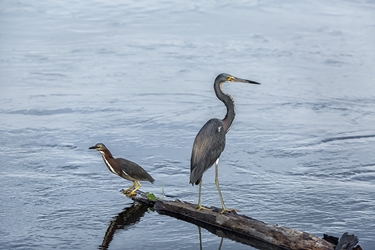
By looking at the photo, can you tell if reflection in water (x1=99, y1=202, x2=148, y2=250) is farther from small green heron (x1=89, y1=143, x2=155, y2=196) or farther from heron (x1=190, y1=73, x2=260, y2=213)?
heron (x1=190, y1=73, x2=260, y2=213)

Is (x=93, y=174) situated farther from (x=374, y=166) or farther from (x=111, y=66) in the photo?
(x=111, y=66)

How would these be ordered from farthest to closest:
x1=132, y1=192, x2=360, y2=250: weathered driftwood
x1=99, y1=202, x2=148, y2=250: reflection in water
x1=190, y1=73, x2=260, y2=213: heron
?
x1=190, y1=73, x2=260, y2=213: heron → x1=99, y1=202, x2=148, y2=250: reflection in water → x1=132, y1=192, x2=360, y2=250: weathered driftwood

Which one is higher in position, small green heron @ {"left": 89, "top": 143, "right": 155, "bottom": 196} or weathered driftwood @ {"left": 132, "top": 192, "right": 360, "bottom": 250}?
small green heron @ {"left": 89, "top": 143, "right": 155, "bottom": 196}

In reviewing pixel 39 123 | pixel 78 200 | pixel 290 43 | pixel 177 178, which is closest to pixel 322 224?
pixel 177 178

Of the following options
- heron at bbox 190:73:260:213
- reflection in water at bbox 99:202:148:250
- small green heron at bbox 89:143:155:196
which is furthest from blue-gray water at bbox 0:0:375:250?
heron at bbox 190:73:260:213

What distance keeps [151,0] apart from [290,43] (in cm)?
792

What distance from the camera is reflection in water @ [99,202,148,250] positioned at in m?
8.55

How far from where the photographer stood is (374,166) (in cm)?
1121

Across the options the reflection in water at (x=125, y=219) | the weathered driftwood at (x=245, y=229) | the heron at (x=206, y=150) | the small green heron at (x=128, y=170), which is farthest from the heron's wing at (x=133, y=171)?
the heron at (x=206, y=150)

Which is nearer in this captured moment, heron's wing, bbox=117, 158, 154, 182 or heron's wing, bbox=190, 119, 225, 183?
heron's wing, bbox=190, 119, 225, 183

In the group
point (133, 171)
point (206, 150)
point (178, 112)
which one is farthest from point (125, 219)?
point (178, 112)

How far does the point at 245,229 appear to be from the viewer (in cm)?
830

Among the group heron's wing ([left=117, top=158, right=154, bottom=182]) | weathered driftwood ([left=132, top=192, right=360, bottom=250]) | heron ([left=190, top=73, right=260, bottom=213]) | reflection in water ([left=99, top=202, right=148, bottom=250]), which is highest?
heron ([left=190, top=73, right=260, bottom=213])

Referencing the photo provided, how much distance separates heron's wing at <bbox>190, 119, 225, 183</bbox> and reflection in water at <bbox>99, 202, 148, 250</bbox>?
89cm
